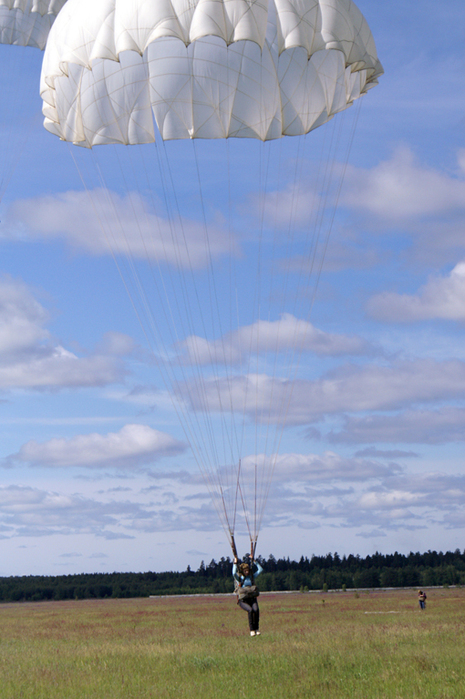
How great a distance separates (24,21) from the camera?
2534 centimetres

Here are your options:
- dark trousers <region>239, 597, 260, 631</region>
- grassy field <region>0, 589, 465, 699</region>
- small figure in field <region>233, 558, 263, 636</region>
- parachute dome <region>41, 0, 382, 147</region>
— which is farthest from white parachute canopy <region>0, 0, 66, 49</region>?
dark trousers <region>239, 597, 260, 631</region>

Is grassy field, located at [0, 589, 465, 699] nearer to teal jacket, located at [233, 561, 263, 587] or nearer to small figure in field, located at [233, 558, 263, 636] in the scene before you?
small figure in field, located at [233, 558, 263, 636]

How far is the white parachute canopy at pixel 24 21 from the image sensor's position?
25328 millimetres

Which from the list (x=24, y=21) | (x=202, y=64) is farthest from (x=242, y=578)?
(x=24, y=21)

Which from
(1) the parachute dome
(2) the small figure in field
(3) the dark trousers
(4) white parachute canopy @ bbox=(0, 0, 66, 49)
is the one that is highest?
(4) white parachute canopy @ bbox=(0, 0, 66, 49)

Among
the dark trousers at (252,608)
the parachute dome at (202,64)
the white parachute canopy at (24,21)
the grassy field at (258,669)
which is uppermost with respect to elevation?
the white parachute canopy at (24,21)

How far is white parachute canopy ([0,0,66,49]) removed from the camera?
25328 millimetres

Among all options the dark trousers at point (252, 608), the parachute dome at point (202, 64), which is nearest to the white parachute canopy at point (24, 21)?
the parachute dome at point (202, 64)

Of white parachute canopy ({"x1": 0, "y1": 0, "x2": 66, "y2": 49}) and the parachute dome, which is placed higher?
white parachute canopy ({"x1": 0, "y1": 0, "x2": 66, "y2": 49})

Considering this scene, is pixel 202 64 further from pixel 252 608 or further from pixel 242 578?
pixel 252 608

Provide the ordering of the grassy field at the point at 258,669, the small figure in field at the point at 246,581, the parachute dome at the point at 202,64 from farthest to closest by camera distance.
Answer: the parachute dome at the point at 202,64 → the small figure in field at the point at 246,581 → the grassy field at the point at 258,669

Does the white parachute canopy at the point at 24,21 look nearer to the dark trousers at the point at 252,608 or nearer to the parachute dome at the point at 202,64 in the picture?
the parachute dome at the point at 202,64

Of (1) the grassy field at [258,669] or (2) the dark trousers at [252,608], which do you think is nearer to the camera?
(1) the grassy field at [258,669]

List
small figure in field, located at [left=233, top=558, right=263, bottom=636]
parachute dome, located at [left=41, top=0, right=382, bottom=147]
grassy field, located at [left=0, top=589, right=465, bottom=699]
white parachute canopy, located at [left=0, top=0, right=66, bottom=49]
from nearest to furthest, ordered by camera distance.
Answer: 1. grassy field, located at [left=0, top=589, right=465, bottom=699]
2. small figure in field, located at [left=233, top=558, right=263, bottom=636]
3. parachute dome, located at [left=41, top=0, right=382, bottom=147]
4. white parachute canopy, located at [left=0, top=0, right=66, bottom=49]
